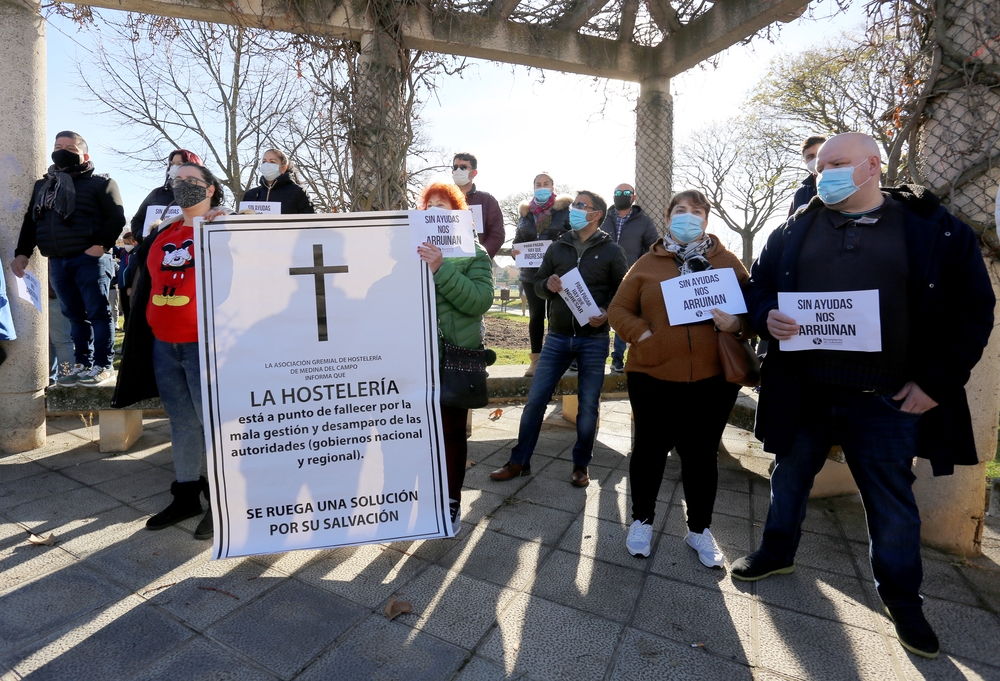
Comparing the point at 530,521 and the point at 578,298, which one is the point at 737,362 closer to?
the point at 578,298

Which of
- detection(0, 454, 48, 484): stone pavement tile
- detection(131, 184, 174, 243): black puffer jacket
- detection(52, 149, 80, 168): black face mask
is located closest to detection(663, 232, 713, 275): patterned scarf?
detection(131, 184, 174, 243): black puffer jacket

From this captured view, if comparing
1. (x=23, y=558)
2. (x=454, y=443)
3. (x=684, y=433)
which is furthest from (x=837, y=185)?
(x=23, y=558)

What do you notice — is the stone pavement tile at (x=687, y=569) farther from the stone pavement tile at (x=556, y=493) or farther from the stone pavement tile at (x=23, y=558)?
the stone pavement tile at (x=23, y=558)

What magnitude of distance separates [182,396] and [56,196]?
8.08ft

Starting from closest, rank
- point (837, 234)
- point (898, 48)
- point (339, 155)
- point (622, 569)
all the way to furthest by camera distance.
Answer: point (837, 234) → point (622, 569) → point (898, 48) → point (339, 155)

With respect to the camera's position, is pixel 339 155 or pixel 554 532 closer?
pixel 554 532

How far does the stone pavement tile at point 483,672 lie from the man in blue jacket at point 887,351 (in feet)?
5.13

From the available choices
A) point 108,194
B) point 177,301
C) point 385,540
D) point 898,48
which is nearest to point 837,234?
point 898,48

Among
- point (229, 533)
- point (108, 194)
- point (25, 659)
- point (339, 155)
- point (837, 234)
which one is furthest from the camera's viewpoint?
point (108, 194)

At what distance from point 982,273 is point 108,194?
594 centimetres

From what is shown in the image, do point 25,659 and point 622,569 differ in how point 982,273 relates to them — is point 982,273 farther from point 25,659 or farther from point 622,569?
point 25,659

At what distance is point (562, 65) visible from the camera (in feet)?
17.7

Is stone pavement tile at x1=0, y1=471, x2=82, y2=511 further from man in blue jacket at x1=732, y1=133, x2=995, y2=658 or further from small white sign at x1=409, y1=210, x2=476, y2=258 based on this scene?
man in blue jacket at x1=732, y1=133, x2=995, y2=658

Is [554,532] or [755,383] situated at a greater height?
[755,383]
